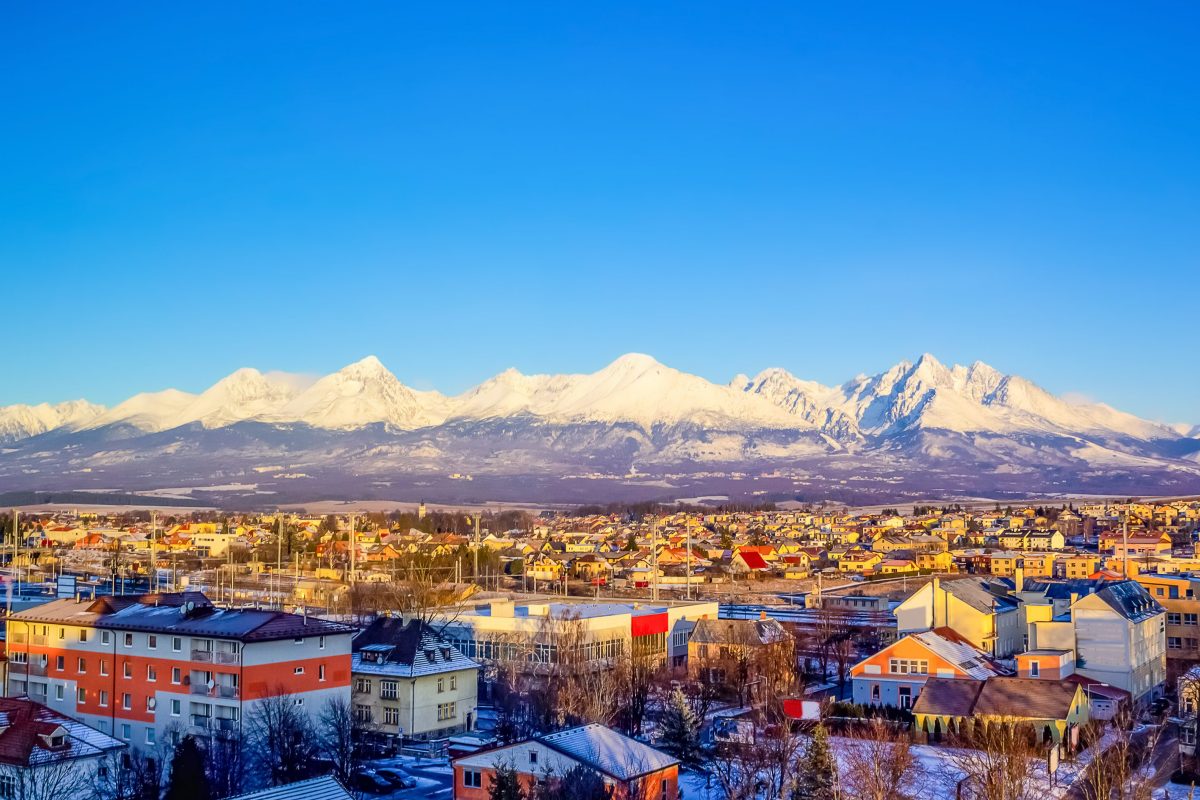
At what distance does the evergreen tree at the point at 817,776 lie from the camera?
16.5 meters

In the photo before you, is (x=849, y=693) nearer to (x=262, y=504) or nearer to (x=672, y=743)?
(x=672, y=743)

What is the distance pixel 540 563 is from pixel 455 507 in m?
87.6

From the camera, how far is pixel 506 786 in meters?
15.5

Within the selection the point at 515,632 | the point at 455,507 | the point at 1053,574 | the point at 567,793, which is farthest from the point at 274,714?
the point at 455,507

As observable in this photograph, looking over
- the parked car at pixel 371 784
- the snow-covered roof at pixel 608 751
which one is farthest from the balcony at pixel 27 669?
the snow-covered roof at pixel 608 751

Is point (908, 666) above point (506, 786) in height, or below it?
below

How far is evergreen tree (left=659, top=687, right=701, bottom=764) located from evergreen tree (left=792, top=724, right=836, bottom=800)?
483 centimetres

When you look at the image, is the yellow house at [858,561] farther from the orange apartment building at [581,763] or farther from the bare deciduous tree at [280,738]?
the orange apartment building at [581,763]

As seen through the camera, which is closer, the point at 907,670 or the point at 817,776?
the point at 817,776

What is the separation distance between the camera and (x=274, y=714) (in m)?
21.5

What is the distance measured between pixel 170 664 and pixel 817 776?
40.6 ft

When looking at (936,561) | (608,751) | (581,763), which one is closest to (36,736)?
(581,763)

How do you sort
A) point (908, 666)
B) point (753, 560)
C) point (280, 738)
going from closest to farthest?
point (280, 738) < point (908, 666) < point (753, 560)

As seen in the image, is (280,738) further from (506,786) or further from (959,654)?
(959,654)
